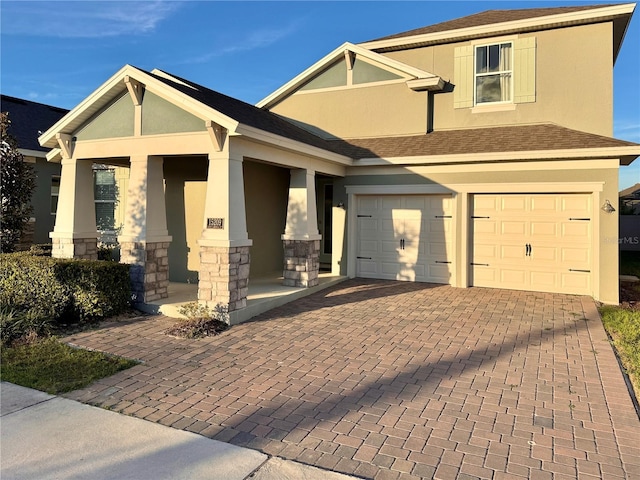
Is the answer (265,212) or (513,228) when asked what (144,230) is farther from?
(513,228)

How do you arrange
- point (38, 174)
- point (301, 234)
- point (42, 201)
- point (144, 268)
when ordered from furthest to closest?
point (42, 201) → point (38, 174) → point (301, 234) → point (144, 268)

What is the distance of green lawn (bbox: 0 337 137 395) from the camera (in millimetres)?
4941

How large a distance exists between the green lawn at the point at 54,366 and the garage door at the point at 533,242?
8500 millimetres

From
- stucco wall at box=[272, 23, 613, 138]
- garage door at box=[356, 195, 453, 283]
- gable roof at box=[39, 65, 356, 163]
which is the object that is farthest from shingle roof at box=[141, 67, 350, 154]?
garage door at box=[356, 195, 453, 283]

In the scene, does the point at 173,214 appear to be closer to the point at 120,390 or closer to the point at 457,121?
the point at 120,390

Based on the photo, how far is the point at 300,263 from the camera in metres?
9.82

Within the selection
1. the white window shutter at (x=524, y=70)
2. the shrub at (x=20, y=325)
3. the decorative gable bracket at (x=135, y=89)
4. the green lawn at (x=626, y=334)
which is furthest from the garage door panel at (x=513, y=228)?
the shrub at (x=20, y=325)

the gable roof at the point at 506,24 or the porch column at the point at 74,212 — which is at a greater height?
the gable roof at the point at 506,24

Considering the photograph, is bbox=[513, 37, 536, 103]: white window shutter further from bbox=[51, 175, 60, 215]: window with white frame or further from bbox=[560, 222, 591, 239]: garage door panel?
bbox=[51, 175, 60, 215]: window with white frame

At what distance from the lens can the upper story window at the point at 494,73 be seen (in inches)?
466

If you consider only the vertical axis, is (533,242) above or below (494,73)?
below

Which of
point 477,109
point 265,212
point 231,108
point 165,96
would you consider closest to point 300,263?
point 265,212

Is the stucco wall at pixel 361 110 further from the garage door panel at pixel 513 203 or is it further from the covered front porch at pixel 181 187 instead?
the garage door panel at pixel 513 203

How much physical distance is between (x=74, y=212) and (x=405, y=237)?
25.4 ft
